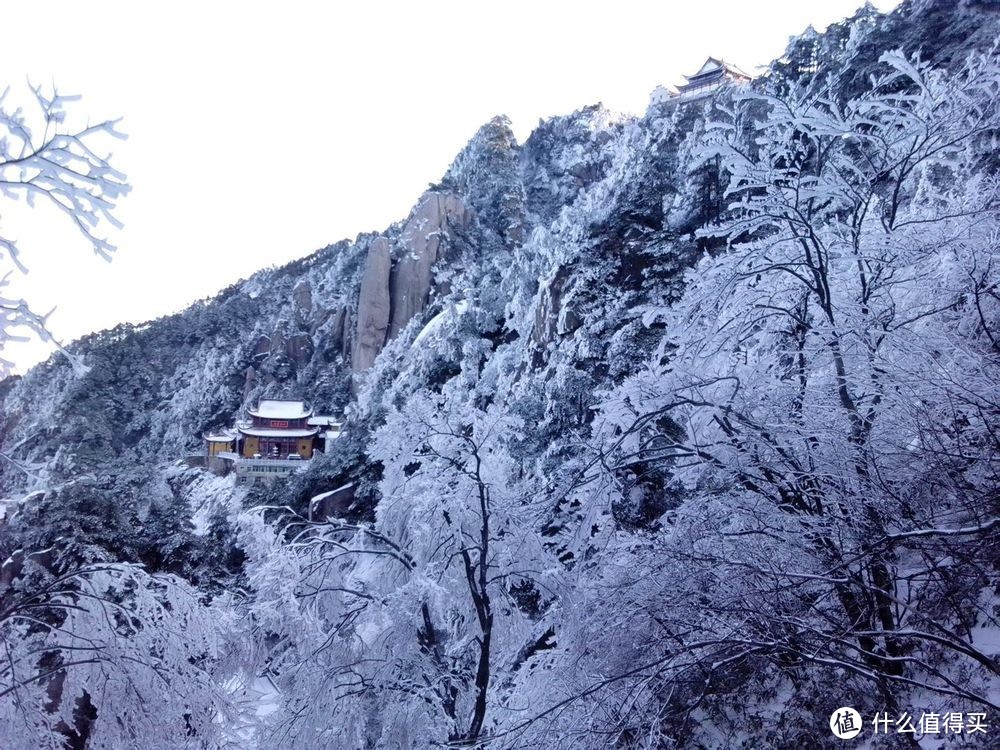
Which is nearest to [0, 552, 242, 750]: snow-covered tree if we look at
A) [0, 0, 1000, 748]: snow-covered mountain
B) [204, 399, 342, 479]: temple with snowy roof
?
[0, 0, 1000, 748]: snow-covered mountain

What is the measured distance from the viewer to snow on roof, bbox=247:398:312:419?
33.4m

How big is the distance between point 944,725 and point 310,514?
66.0 ft

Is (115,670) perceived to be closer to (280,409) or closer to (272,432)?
(272,432)

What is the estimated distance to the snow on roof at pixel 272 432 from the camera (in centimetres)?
3244

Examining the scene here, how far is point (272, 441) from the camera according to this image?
3294 cm

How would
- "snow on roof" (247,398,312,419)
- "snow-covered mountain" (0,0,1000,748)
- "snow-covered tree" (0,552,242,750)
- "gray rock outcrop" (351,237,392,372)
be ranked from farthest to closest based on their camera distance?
"gray rock outcrop" (351,237,392,372) < "snow on roof" (247,398,312,419) < "snow-covered tree" (0,552,242,750) < "snow-covered mountain" (0,0,1000,748)

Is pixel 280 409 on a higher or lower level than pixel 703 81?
lower

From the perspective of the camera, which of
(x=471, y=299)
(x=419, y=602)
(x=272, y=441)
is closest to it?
(x=419, y=602)

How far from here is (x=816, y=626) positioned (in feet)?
11.0

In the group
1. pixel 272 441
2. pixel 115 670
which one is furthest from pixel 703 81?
pixel 115 670

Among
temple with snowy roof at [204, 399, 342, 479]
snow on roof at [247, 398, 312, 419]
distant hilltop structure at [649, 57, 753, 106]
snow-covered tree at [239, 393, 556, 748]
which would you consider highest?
distant hilltop structure at [649, 57, 753, 106]

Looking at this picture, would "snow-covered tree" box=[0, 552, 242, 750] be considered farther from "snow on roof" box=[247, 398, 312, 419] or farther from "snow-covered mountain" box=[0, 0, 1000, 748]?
"snow on roof" box=[247, 398, 312, 419]

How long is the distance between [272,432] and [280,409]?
210cm

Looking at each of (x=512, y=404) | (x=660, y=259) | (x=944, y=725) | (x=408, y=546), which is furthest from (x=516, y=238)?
(x=944, y=725)
